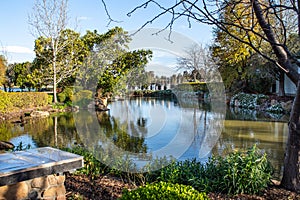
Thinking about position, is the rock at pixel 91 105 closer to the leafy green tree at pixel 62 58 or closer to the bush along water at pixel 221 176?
the leafy green tree at pixel 62 58

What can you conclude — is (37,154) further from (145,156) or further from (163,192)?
(145,156)

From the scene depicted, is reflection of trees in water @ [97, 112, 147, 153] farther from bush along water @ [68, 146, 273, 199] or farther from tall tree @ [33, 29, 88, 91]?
tall tree @ [33, 29, 88, 91]

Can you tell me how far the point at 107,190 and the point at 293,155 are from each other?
2.06 m

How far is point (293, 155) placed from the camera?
9.52 feet

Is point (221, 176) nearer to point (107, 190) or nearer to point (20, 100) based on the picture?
point (107, 190)

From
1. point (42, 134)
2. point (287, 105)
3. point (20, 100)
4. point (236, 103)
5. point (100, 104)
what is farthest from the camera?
point (236, 103)

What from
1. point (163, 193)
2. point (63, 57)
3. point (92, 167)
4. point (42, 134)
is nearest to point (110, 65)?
point (42, 134)

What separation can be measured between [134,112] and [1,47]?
16228 mm

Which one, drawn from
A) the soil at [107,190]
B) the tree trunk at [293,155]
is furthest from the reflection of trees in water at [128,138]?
the tree trunk at [293,155]

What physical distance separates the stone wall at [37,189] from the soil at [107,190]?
34 cm

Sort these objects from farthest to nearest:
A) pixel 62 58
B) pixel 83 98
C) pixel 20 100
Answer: pixel 62 58 < pixel 83 98 < pixel 20 100

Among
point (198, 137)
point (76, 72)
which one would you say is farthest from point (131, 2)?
point (76, 72)

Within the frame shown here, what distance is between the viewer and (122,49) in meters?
10.7

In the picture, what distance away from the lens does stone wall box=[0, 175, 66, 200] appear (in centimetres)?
207
